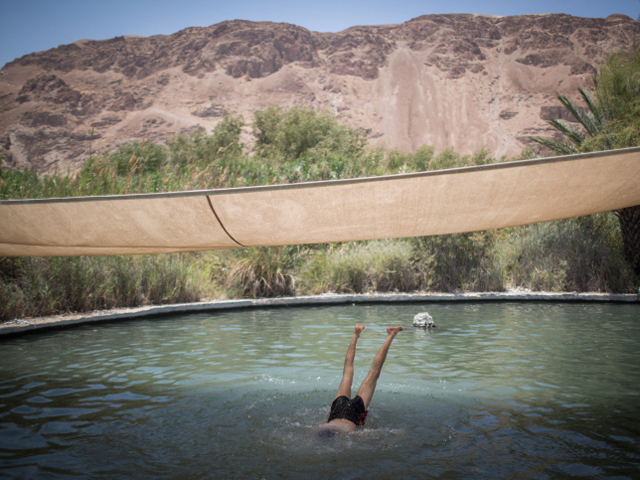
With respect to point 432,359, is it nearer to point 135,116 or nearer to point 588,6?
point 135,116

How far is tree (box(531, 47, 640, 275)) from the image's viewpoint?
28.3 ft

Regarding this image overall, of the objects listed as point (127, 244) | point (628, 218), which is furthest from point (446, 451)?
point (628, 218)

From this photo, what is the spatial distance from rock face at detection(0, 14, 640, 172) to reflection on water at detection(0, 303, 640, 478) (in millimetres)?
45325

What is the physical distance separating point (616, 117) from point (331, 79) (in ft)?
175

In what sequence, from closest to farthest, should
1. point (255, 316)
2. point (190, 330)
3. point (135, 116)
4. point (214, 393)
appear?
point (214, 393) → point (190, 330) → point (255, 316) → point (135, 116)

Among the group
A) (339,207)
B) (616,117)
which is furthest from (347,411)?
(616,117)

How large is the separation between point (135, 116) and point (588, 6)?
58.0 m

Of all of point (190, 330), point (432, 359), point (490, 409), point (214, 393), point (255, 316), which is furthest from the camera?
point (255, 316)

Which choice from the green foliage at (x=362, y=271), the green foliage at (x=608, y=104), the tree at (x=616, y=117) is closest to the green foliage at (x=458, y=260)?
the green foliage at (x=362, y=271)

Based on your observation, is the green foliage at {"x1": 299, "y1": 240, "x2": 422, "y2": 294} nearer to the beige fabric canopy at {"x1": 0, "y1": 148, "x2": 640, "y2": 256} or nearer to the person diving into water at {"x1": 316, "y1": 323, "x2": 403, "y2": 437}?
the beige fabric canopy at {"x1": 0, "y1": 148, "x2": 640, "y2": 256}

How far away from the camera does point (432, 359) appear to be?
445 centimetres

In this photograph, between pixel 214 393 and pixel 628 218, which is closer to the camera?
pixel 214 393

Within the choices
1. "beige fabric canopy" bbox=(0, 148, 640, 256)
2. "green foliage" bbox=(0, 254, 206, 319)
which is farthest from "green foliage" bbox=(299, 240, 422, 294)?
"beige fabric canopy" bbox=(0, 148, 640, 256)

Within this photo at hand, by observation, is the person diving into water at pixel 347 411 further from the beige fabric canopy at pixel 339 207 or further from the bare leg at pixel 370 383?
the beige fabric canopy at pixel 339 207
